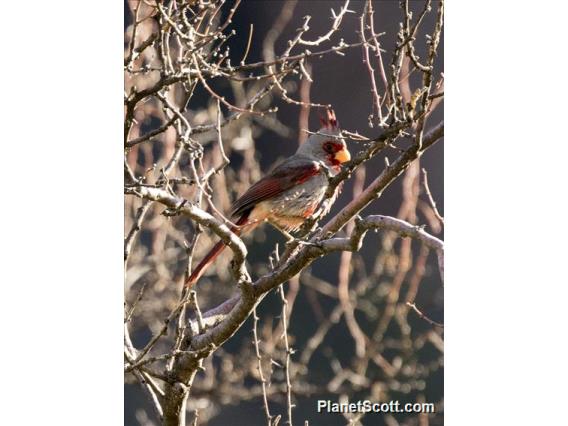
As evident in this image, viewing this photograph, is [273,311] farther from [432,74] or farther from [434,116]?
[432,74]

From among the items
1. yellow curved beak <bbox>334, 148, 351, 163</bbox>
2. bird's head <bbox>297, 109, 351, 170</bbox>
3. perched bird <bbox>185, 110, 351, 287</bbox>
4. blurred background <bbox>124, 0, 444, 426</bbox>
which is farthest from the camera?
yellow curved beak <bbox>334, 148, 351, 163</bbox>

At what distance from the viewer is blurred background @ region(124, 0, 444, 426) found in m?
4.96

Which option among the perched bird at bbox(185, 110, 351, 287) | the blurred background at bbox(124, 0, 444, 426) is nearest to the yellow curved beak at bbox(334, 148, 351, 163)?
the perched bird at bbox(185, 110, 351, 287)

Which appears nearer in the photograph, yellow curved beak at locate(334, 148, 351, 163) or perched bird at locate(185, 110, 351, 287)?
perched bird at locate(185, 110, 351, 287)

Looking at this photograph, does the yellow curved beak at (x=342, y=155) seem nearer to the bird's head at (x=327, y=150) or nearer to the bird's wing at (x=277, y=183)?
the bird's head at (x=327, y=150)

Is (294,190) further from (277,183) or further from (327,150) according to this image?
(327,150)

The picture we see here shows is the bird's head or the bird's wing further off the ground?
the bird's head

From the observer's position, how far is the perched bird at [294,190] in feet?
20.0

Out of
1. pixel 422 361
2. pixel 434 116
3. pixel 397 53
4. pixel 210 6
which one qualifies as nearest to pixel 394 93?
pixel 397 53

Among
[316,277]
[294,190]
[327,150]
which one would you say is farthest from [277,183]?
[316,277]

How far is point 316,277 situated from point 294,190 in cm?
95

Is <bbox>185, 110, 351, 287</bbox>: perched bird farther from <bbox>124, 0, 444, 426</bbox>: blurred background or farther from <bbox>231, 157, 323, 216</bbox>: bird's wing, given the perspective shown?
<bbox>124, 0, 444, 426</bbox>: blurred background

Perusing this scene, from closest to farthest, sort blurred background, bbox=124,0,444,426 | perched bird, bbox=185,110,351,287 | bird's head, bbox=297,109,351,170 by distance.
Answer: blurred background, bbox=124,0,444,426
perched bird, bbox=185,110,351,287
bird's head, bbox=297,109,351,170

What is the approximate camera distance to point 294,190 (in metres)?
6.27
